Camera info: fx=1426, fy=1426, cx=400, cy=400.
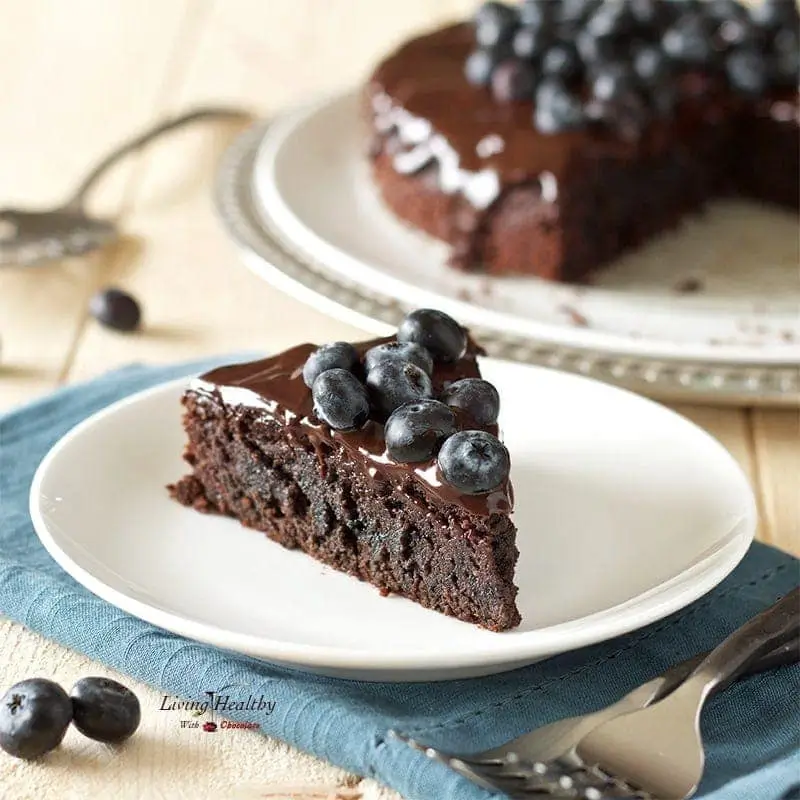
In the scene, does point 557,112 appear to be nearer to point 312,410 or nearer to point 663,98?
point 663,98

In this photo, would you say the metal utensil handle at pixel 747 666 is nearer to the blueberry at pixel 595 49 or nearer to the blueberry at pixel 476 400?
the blueberry at pixel 476 400

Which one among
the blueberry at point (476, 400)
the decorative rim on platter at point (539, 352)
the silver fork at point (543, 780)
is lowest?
the decorative rim on platter at point (539, 352)

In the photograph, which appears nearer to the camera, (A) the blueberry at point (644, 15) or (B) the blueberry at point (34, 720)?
(B) the blueberry at point (34, 720)

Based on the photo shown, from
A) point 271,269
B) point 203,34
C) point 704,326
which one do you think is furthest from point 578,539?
point 203,34

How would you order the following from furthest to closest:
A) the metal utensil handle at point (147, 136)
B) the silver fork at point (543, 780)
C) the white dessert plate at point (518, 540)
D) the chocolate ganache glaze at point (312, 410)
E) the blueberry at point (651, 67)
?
the metal utensil handle at point (147, 136) < the blueberry at point (651, 67) < the chocolate ganache glaze at point (312, 410) < the white dessert plate at point (518, 540) < the silver fork at point (543, 780)

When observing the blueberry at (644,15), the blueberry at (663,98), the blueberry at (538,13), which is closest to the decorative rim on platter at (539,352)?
the blueberry at (538,13)

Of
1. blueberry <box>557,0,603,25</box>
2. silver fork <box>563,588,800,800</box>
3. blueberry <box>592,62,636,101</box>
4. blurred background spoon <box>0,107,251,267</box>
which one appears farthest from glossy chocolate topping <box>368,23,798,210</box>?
silver fork <box>563,588,800,800</box>

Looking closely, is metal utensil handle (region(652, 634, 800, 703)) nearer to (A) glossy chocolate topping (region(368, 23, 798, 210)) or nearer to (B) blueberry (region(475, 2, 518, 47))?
(A) glossy chocolate topping (region(368, 23, 798, 210))
